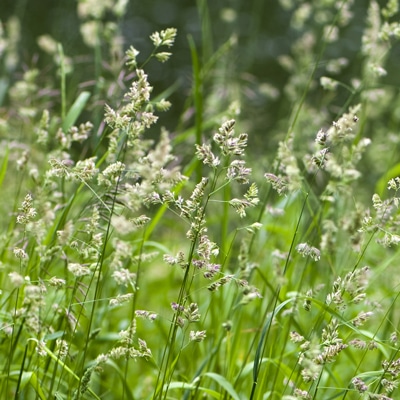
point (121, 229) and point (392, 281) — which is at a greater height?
point (121, 229)

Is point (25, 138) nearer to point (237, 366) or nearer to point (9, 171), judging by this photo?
point (9, 171)

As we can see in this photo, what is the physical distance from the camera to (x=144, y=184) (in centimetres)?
135

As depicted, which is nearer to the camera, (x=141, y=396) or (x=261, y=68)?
(x=141, y=396)

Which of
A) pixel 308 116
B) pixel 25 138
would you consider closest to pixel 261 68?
pixel 308 116

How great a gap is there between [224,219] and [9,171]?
1.71 m

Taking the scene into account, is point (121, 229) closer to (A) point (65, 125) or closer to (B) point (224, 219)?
(A) point (65, 125)

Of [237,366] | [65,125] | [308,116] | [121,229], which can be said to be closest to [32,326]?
[121,229]

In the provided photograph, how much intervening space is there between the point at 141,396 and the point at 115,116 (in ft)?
4.23

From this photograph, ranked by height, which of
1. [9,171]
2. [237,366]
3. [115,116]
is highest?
[115,116]

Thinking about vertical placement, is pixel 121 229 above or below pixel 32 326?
above

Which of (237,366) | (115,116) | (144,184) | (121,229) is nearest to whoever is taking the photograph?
(121,229)

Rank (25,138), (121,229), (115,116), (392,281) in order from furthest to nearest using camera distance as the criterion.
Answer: (25,138)
(392,281)
(115,116)
(121,229)

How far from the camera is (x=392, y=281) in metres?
3.05

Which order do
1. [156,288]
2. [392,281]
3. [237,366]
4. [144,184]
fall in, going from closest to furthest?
[144,184], [237,366], [392,281], [156,288]
